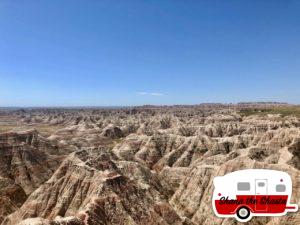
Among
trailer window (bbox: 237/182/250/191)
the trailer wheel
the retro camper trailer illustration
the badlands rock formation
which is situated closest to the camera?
the retro camper trailer illustration

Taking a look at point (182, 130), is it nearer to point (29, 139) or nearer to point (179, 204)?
point (29, 139)

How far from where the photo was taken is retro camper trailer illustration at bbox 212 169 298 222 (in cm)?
2956

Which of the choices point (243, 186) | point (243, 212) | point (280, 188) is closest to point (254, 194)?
point (243, 186)

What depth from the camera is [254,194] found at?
2991 cm

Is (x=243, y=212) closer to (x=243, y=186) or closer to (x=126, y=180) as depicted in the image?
(x=243, y=186)

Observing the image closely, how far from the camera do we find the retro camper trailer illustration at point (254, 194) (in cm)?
2956

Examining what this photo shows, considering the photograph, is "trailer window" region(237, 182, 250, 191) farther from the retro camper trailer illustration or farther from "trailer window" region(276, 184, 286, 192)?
"trailer window" region(276, 184, 286, 192)

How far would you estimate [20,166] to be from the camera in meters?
69.1

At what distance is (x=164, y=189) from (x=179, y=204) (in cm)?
777

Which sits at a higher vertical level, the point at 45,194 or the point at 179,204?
the point at 45,194

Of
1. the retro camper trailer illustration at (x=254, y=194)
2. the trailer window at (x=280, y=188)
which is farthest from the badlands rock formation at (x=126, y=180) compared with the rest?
the trailer window at (x=280, y=188)

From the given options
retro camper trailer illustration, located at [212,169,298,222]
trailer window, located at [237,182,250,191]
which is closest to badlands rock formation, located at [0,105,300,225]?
retro camper trailer illustration, located at [212,169,298,222]

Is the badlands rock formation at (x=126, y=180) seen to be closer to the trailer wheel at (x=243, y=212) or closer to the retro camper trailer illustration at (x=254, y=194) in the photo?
the retro camper trailer illustration at (x=254, y=194)

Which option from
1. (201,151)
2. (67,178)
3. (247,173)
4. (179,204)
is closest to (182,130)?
(201,151)
